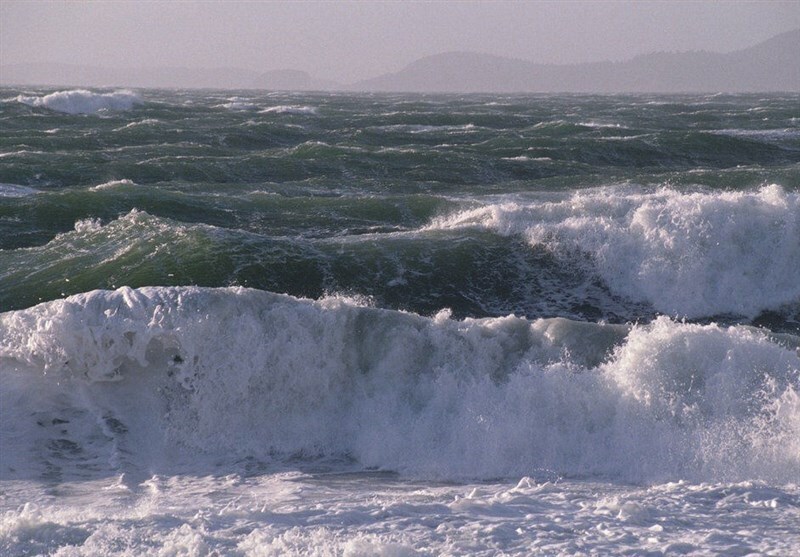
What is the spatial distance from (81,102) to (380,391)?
44.8 metres

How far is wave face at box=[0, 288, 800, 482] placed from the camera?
297 inches

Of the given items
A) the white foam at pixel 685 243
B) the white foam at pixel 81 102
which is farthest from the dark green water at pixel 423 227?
the white foam at pixel 81 102

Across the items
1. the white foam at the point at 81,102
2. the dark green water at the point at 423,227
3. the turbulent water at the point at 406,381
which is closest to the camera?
the turbulent water at the point at 406,381

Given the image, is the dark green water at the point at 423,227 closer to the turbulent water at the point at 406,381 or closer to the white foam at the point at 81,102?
the turbulent water at the point at 406,381

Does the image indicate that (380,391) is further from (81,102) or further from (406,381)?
(81,102)

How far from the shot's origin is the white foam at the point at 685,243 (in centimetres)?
1354

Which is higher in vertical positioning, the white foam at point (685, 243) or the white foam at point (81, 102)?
the white foam at point (81, 102)

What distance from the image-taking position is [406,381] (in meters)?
8.81

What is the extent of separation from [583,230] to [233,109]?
40798 millimetres

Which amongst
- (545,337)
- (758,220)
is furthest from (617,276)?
(545,337)

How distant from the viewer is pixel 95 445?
26.0 feet

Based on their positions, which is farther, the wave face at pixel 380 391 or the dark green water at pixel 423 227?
the dark green water at pixel 423 227

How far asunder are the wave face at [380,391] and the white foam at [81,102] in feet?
134

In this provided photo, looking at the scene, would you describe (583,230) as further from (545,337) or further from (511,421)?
(511,421)
